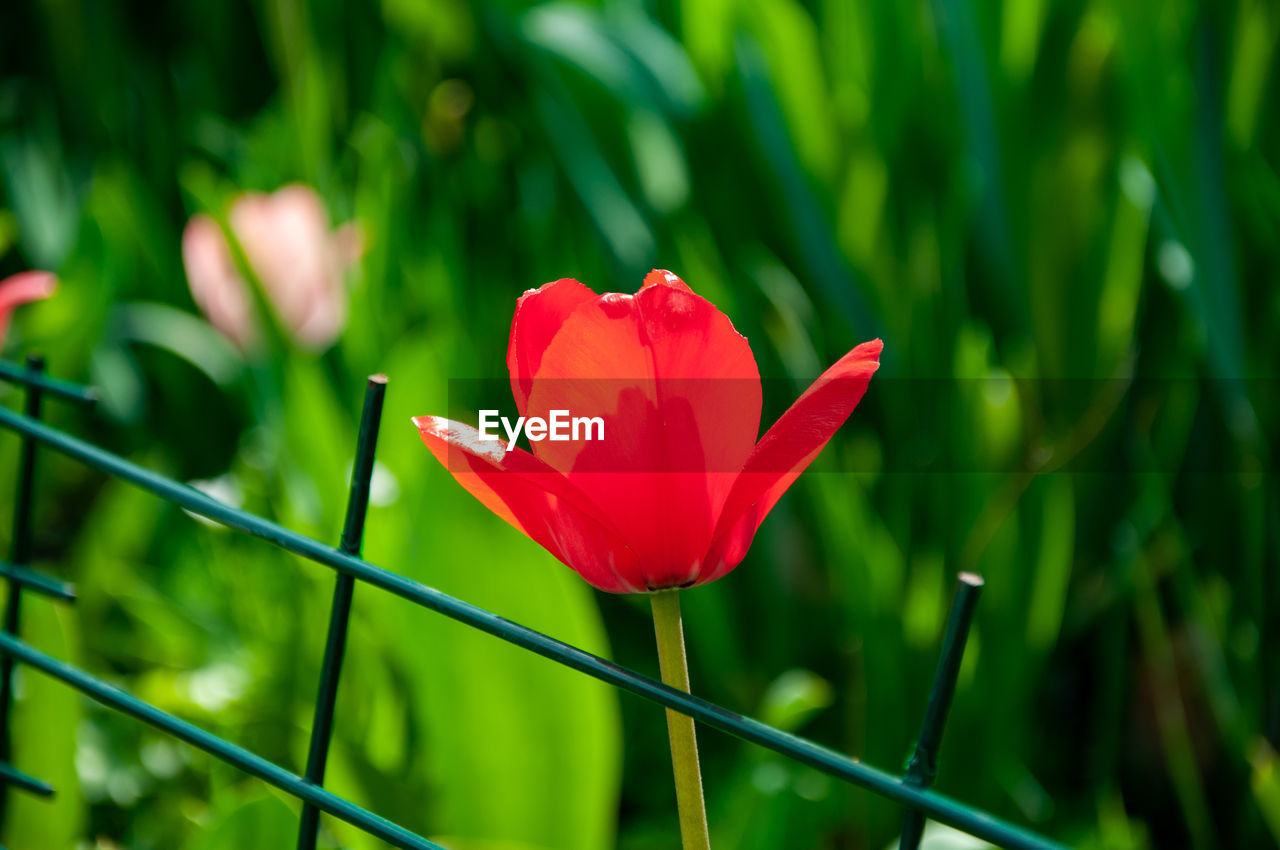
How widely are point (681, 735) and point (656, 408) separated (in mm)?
67

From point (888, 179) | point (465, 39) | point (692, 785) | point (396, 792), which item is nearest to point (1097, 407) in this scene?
point (888, 179)

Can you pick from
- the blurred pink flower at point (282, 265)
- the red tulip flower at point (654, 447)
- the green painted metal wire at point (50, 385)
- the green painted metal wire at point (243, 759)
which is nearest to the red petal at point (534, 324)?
the red tulip flower at point (654, 447)

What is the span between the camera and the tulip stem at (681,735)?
0.71 ft

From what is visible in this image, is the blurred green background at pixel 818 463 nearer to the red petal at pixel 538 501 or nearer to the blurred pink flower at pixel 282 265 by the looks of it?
the blurred pink flower at pixel 282 265

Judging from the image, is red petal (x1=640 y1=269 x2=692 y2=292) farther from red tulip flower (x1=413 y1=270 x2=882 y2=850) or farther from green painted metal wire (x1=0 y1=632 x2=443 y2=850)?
green painted metal wire (x1=0 y1=632 x2=443 y2=850)

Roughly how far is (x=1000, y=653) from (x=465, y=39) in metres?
0.97

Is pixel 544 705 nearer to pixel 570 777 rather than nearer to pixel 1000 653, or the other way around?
pixel 570 777

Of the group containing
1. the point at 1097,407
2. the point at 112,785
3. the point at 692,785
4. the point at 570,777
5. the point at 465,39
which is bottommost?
the point at 112,785

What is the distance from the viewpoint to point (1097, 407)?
0.78m

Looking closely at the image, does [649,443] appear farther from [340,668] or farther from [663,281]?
[340,668]

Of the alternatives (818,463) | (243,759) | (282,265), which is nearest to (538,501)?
(243,759)

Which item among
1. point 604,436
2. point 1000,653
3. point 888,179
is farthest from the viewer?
point 888,179

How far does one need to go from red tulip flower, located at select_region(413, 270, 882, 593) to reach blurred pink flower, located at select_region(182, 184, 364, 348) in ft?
2.21

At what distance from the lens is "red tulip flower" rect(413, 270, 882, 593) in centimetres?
20
